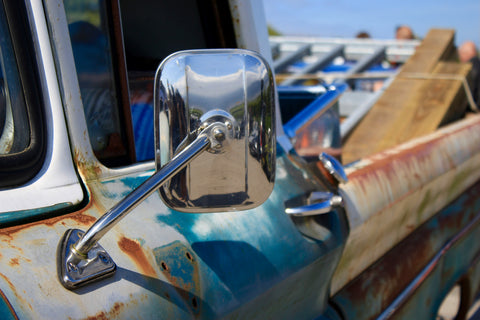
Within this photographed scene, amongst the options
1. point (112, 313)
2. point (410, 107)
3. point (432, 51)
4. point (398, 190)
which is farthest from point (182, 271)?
point (432, 51)

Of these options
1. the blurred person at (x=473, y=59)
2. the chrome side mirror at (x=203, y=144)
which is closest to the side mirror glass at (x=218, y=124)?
the chrome side mirror at (x=203, y=144)

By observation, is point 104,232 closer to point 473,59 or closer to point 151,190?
point 151,190

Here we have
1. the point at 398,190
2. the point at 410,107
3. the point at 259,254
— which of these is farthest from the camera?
the point at 410,107

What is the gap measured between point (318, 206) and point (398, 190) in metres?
0.67

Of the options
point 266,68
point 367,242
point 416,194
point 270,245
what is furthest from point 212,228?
point 416,194

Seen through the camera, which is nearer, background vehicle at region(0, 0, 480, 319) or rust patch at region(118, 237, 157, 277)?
background vehicle at region(0, 0, 480, 319)

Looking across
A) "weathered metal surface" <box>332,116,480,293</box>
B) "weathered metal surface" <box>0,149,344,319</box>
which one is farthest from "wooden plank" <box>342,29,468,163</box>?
"weathered metal surface" <box>0,149,344,319</box>

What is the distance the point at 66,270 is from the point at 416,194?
1.61 metres

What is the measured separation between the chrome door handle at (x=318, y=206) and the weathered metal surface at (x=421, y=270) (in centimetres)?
37

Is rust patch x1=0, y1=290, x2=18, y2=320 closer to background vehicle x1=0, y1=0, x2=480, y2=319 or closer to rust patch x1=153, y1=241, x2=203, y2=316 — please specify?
background vehicle x1=0, y1=0, x2=480, y2=319

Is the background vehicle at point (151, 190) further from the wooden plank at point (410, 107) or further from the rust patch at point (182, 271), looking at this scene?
the wooden plank at point (410, 107)

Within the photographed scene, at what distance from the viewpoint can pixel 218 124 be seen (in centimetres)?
86

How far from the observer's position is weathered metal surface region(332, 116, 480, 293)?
1.68 meters

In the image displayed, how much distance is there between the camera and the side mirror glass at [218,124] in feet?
2.77
